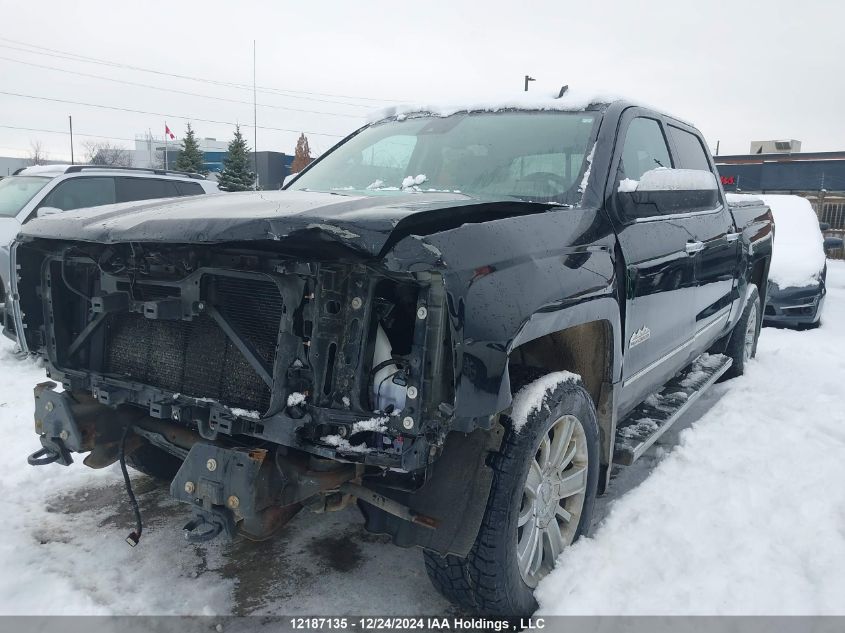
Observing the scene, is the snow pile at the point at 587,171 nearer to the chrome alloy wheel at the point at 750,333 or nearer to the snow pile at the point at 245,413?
the snow pile at the point at 245,413

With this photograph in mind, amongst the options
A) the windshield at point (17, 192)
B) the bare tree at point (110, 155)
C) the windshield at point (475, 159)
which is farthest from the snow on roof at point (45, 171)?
the bare tree at point (110, 155)

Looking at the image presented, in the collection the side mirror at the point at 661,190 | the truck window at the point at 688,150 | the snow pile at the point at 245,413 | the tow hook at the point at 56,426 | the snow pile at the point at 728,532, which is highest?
the truck window at the point at 688,150

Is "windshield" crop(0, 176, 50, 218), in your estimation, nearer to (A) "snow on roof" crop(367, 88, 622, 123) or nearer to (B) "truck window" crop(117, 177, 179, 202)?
(B) "truck window" crop(117, 177, 179, 202)

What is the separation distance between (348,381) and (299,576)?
1.27 meters

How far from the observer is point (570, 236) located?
2627mm

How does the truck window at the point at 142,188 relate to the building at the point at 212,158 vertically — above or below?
below

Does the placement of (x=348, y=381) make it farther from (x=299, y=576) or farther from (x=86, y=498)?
(x=86, y=498)

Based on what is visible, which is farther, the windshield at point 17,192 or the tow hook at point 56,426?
the windshield at point 17,192

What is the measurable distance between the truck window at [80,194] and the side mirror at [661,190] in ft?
21.6

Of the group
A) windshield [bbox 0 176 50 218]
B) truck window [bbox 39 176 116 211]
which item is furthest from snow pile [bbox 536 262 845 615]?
windshield [bbox 0 176 50 218]

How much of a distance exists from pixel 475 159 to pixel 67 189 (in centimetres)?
630

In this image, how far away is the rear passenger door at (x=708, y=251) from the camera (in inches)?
163

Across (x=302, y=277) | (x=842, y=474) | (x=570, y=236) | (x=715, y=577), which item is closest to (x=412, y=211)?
(x=302, y=277)

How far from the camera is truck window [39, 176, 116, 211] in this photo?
769cm
